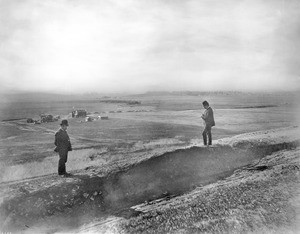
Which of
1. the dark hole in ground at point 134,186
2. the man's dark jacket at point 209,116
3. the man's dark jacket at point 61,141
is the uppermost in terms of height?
the man's dark jacket at point 209,116

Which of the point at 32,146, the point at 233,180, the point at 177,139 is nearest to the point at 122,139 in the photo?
the point at 177,139

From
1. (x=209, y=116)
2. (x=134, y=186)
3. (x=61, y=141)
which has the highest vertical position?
(x=209, y=116)

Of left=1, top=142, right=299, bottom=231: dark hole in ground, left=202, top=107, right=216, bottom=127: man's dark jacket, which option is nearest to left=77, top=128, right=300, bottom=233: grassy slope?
left=1, top=142, right=299, bottom=231: dark hole in ground

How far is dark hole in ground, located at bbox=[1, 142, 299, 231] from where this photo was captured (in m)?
7.30

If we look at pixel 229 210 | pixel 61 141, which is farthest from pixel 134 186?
pixel 229 210

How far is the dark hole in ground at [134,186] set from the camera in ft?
24.0

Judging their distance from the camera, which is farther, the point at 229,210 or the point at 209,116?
the point at 209,116

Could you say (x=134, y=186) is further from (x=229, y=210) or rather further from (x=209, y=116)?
(x=209, y=116)

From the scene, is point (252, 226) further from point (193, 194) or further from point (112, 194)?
point (112, 194)

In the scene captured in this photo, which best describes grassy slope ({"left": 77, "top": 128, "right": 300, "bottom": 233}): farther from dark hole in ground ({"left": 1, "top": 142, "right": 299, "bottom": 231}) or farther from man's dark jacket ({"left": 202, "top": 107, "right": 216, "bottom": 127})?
man's dark jacket ({"left": 202, "top": 107, "right": 216, "bottom": 127})

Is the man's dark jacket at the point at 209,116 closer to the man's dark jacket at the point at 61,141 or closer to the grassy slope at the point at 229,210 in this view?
the grassy slope at the point at 229,210

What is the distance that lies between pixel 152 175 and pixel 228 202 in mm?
3164

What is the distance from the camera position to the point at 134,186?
9078mm

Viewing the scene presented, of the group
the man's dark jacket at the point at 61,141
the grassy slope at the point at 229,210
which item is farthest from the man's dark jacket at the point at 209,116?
the man's dark jacket at the point at 61,141
